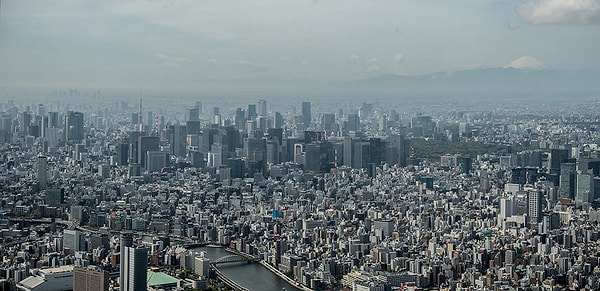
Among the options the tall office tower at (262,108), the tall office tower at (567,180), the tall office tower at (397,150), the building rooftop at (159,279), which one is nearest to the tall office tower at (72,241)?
the building rooftop at (159,279)

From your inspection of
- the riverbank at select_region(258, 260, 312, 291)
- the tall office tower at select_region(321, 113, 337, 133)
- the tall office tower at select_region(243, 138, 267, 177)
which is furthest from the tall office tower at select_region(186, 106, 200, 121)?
the riverbank at select_region(258, 260, 312, 291)

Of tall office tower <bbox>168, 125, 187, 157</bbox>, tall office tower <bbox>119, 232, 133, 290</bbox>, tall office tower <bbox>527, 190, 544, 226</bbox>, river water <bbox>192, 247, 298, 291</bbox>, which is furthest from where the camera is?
tall office tower <bbox>168, 125, 187, 157</bbox>

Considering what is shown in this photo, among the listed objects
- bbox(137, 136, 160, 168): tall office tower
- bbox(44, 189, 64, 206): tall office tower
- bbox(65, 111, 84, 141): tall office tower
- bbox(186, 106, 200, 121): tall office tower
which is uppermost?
bbox(186, 106, 200, 121): tall office tower

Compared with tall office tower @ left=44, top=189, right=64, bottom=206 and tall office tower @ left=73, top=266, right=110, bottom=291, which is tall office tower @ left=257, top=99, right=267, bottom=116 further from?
tall office tower @ left=73, top=266, right=110, bottom=291

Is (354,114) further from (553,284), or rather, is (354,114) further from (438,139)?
(553,284)

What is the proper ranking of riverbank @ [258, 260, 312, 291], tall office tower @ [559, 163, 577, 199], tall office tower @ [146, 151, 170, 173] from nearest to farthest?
riverbank @ [258, 260, 312, 291] < tall office tower @ [559, 163, 577, 199] < tall office tower @ [146, 151, 170, 173]

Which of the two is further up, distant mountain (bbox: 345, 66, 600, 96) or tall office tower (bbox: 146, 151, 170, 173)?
distant mountain (bbox: 345, 66, 600, 96)

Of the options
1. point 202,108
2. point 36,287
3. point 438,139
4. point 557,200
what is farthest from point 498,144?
point 36,287

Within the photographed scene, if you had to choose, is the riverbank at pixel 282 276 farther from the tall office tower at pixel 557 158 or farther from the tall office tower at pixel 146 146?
the tall office tower at pixel 146 146
